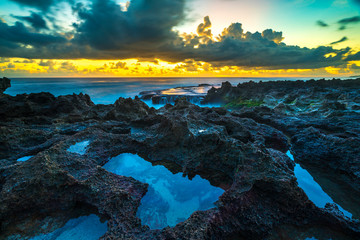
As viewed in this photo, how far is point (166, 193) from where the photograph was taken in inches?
182

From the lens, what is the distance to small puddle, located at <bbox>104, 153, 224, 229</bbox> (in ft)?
12.5

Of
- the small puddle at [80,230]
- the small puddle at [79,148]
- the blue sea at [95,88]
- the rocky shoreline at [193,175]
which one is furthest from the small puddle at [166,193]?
the blue sea at [95,88]

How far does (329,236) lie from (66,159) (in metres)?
A: 6.45

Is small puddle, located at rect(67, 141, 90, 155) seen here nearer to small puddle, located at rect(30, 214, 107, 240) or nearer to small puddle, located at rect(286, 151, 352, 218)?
small puddle, located at rect(30, 214, 107, 240)

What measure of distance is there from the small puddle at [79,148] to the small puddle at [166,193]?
985 mm

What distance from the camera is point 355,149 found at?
18.3 feet

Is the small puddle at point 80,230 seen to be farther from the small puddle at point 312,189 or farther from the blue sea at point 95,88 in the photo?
the blue sea at point 95,88

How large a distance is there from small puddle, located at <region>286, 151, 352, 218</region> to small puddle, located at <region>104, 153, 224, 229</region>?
2763mm

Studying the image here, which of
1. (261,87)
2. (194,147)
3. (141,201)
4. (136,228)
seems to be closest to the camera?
(136,228)

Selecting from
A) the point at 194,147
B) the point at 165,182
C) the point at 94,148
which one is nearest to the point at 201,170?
the point at 194,147

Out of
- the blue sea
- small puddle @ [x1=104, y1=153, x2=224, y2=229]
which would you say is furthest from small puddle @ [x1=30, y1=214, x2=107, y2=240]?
→ the blue sea

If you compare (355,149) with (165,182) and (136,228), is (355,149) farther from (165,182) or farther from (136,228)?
(136,228)

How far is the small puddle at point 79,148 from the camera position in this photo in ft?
18.1

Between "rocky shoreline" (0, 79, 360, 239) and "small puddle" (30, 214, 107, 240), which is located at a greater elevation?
"rocky shoreline" (0, 79, 360, 239)
